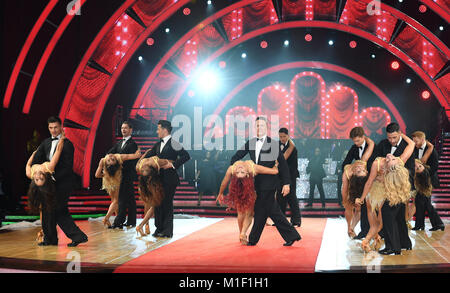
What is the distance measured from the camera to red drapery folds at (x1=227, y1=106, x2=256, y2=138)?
22987 millimetres

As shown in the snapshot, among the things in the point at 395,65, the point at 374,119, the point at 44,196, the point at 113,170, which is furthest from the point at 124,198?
the point at 395,65

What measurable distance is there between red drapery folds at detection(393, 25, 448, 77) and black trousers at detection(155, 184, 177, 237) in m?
14.3

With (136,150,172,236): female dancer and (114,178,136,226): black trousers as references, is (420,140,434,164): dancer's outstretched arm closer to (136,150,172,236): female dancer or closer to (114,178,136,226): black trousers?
(136,150,172,236): female dancer

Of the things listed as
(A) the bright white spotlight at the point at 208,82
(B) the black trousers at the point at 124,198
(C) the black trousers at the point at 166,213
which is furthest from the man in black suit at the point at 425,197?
(A) the bright white spotlight at the point at 208,82

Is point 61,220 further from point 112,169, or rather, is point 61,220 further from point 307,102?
point 307,102

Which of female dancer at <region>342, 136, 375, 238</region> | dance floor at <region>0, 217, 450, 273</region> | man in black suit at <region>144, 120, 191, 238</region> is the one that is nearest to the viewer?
dance floor at <region>0, 217, 450, 273</region>

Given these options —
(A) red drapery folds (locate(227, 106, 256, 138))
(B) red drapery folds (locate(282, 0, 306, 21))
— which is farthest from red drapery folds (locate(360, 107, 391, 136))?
(B) red drapery folds (locate(282, 0, 306, 21))

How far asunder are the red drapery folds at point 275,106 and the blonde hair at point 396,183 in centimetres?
1633

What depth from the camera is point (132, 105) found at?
18141 mm

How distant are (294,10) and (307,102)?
5.52m
